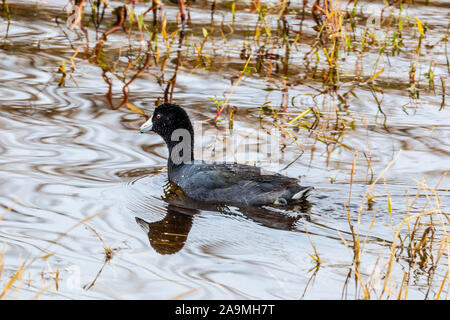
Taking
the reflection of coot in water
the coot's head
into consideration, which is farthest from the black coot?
the reflection of coot in water

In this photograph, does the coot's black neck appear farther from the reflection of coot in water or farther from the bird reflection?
the reflection of coot in water

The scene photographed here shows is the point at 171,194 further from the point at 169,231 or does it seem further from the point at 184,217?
the point at 169,231

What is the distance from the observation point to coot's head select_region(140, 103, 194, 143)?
6.60 metres

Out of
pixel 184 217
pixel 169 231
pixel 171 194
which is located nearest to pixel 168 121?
pixel 171 194

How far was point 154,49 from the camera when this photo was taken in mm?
9695

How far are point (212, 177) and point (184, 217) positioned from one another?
570 mm

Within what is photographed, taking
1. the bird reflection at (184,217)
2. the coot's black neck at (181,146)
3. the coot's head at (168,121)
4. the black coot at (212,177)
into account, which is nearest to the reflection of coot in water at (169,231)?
the bird reflection at (184,217)

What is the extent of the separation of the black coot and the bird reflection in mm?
80

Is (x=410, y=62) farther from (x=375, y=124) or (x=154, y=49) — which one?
(x=154, y=49)

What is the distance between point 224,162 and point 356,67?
3.27 metres

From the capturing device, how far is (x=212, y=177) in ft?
20.1

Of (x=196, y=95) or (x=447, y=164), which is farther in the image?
(x=196, y=95)

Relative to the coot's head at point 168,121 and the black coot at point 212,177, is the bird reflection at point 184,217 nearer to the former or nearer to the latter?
the black coot at point 212,177
